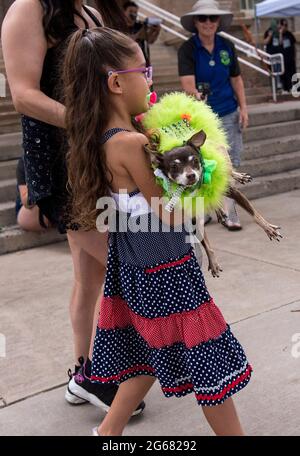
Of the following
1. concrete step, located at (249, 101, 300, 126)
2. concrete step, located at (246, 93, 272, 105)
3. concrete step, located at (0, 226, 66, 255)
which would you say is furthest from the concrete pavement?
concrete step, located at (246, 93, 272, 105)

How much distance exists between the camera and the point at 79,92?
2.08 meters

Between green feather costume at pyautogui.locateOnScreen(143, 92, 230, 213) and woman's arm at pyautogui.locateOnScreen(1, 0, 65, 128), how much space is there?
432 millimetres

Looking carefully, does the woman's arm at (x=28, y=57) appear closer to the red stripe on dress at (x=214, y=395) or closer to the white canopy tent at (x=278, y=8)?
the red stripe on dress at (x=214, y=395)

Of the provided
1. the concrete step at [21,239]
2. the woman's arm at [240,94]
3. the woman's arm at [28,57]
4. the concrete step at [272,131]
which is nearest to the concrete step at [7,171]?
the concrete step at [21,239]

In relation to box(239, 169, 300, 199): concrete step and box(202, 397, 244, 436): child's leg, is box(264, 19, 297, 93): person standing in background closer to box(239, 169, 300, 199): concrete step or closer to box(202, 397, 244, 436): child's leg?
box(239, 169, 300, 199): concrete step

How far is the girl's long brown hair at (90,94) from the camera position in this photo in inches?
80.7

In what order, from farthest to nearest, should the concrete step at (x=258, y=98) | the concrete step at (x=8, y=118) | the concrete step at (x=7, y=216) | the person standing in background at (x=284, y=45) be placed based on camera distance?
the person standing in background at (x=284, y=45)
the concrete step at (x=258, y=98)
the concrete step at (x=8, y=118)
the concrete step at (x=7, y=216)

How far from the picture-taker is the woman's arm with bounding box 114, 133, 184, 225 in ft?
6.58

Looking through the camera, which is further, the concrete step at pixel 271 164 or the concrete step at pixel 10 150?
the concrete step at pixel 271 164

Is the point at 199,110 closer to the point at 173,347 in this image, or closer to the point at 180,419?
the point at 173,347

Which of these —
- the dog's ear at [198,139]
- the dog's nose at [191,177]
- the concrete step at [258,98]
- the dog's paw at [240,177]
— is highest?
the dog's ear at [198,139]

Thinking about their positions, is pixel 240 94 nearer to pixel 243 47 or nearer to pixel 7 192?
pixel 7 192

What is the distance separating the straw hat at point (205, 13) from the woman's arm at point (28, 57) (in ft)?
10.5
